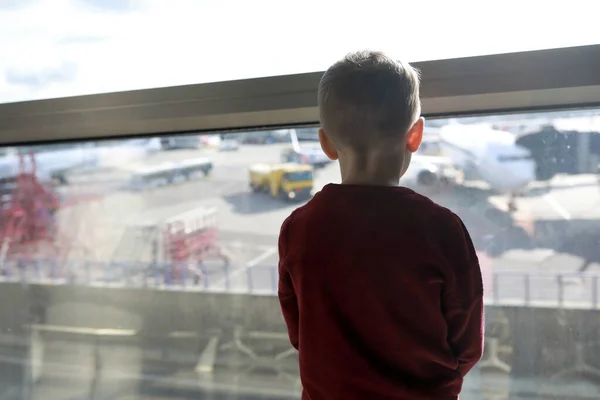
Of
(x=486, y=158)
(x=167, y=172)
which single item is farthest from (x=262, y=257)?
(x=486, y=158)

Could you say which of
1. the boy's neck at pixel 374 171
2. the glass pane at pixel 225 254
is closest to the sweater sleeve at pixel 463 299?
the boy's neck at pixel 374 171

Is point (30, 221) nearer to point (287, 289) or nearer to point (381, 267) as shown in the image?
point (287, 289)

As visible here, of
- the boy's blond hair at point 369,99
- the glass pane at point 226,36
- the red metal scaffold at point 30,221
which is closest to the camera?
the boy's blond hair at point 369,99

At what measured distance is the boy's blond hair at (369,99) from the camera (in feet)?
2.53

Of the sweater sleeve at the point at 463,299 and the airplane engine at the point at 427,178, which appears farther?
the airplane engine at the point at 427,178

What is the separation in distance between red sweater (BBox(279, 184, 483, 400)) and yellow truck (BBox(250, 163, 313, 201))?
0.42m

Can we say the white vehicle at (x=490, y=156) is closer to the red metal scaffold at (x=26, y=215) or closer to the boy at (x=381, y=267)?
the boy at (x=381, y=267)

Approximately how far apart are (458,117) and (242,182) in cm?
48

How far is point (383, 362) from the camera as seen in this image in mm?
811

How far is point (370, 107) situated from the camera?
77cm

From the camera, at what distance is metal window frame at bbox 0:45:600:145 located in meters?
0.94

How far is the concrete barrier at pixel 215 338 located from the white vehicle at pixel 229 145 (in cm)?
32

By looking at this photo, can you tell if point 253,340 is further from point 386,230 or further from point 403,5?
point 403,5

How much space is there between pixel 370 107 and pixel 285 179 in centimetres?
52
